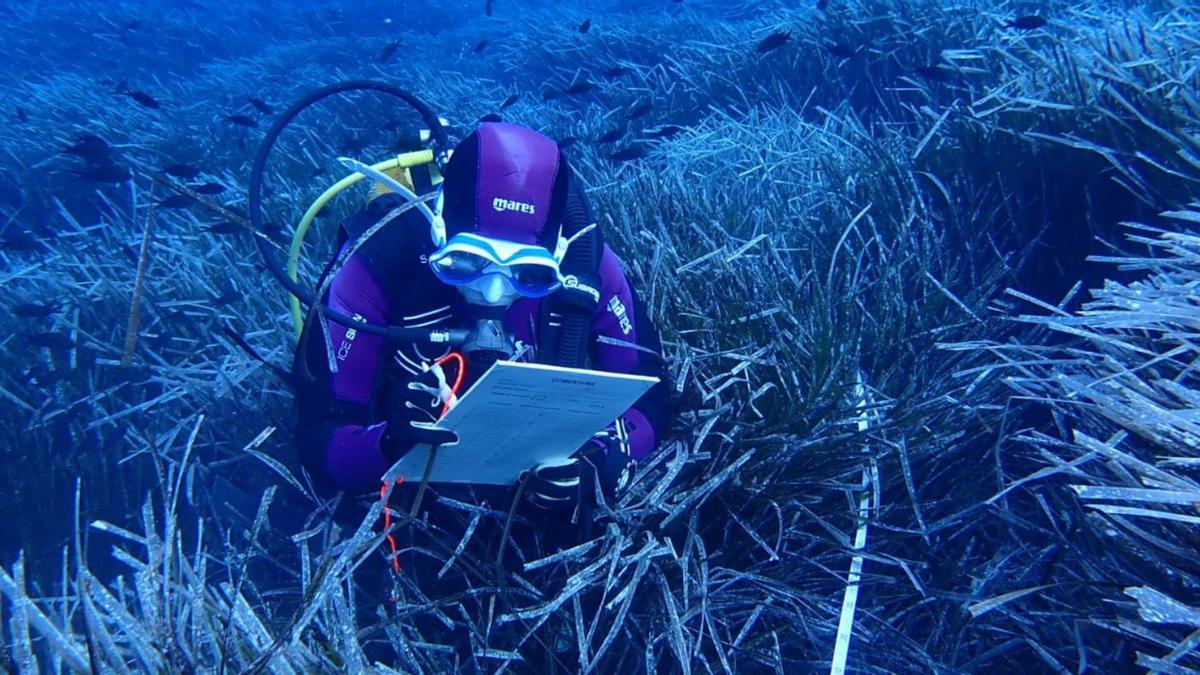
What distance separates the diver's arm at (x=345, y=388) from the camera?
2.18 meters

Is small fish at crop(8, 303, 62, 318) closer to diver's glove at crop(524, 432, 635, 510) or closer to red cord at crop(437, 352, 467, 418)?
red cord at crop(437, 352, 467, 418)

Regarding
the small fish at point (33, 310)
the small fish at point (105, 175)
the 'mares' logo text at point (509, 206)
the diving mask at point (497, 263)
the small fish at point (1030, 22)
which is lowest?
the small fish at point (33, 310)

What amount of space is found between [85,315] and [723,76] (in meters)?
5.53

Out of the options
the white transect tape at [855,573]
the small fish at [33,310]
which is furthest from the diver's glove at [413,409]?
the small fish at [33,310]

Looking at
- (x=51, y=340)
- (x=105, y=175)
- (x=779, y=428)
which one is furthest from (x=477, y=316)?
(x=105, y=175)

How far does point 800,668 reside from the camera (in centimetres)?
185

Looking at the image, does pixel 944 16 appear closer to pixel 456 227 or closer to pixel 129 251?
pixel 456 227

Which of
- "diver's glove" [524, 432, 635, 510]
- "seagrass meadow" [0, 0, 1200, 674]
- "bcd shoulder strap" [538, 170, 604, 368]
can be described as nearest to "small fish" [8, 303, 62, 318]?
"seagrass meadow" [0, 0, 1200, 674]

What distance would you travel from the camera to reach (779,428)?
215cm

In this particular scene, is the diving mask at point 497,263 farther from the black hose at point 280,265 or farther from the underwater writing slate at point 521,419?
the underwater writing slate at point 521,419

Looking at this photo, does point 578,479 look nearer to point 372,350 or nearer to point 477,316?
point 477,316

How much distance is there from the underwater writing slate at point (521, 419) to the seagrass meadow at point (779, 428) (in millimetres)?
216

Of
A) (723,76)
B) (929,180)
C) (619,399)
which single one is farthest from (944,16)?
(619,399)

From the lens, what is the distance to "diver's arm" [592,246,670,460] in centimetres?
238
